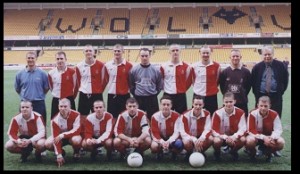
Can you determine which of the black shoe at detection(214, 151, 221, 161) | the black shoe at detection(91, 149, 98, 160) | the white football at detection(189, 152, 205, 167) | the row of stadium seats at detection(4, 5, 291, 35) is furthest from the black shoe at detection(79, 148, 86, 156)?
the row of stadium seats at detection(4, 5, 291, 35)

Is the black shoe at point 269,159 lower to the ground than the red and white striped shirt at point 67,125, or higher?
lower

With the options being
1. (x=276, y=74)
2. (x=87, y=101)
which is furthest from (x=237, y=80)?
(x=87, y=101)

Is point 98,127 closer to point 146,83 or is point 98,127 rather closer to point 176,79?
point 146,83

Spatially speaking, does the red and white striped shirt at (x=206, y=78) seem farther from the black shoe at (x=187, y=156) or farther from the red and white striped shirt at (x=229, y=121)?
the black shoe at (x=187, y=156)

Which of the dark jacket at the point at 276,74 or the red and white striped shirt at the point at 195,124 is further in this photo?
the dark jacket at the point at 276,74

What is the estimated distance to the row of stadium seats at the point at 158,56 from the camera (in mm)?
28516

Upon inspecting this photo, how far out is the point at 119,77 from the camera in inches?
228

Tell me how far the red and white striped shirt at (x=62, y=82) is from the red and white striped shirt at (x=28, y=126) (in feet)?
2.05

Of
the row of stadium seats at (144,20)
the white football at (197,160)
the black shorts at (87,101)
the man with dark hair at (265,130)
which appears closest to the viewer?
the white football at (197,160)

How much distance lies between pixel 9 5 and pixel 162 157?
3344 centimetres

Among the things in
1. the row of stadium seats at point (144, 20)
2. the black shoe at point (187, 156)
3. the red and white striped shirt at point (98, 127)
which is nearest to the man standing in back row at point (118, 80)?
the red and white striped shirt at point (98, 127)

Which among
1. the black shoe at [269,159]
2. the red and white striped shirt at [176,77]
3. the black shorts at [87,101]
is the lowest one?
the black shoe at [269,159]

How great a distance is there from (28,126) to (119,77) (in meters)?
1.51

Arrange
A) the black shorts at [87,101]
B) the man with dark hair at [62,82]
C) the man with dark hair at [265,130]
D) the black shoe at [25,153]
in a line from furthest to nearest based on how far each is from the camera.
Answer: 1. the black shorts at [87,101]
2. the man with dark hair at [62,82]
3. the black shoe at [25,153]
4. the man with dark hair at [265,130]
